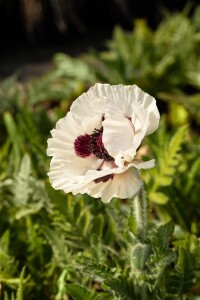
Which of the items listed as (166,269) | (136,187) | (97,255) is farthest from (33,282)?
(136,187)

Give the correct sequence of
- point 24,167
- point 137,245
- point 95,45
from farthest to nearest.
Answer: point 95,45, point 24,167, point 137,245

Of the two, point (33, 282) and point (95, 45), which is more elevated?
point (95, 45)

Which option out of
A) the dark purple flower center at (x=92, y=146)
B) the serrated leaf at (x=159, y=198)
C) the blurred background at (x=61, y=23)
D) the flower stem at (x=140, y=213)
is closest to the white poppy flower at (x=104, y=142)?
the dark purple flower center at (x=92, y=146)

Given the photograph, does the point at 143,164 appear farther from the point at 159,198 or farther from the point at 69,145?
the point at 159,198

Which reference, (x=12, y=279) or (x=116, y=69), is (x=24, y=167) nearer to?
(x=12, y=279)

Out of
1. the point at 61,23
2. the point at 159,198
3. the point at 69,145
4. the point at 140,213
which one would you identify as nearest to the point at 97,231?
the point at 159,198

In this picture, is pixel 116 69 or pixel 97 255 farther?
pixel 116 69
